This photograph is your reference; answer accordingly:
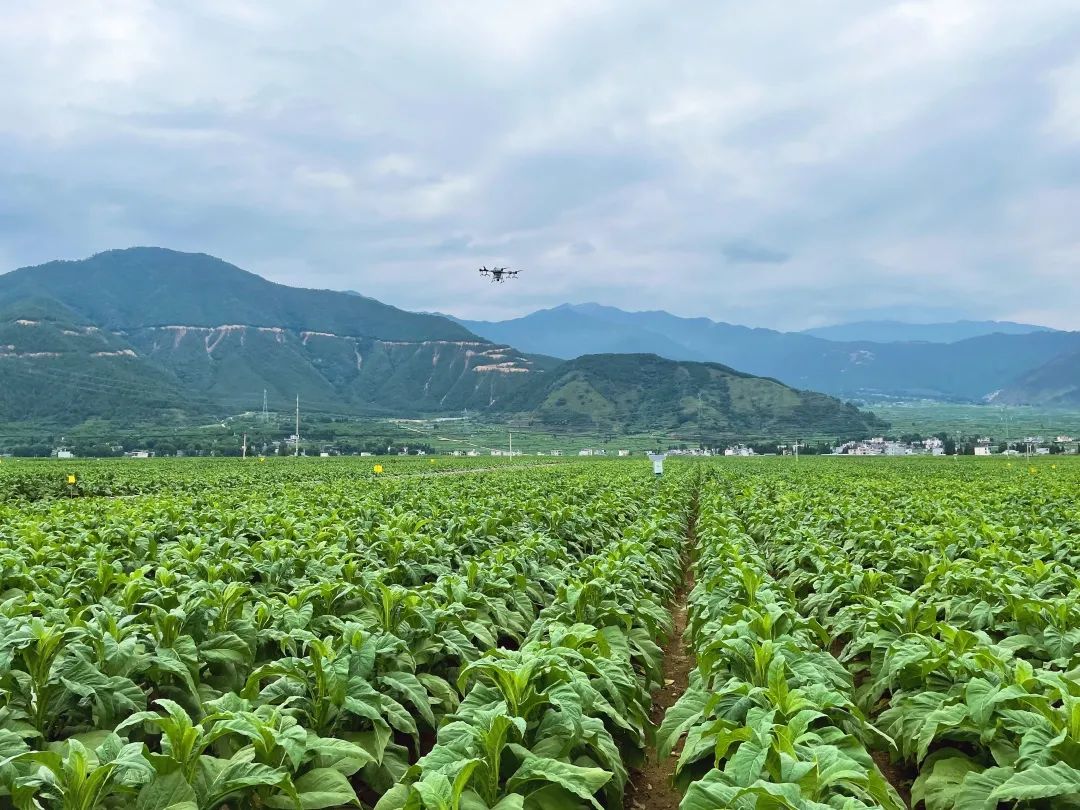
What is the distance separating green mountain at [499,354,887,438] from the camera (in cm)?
16488

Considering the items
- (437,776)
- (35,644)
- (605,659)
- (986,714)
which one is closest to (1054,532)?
(986,714)

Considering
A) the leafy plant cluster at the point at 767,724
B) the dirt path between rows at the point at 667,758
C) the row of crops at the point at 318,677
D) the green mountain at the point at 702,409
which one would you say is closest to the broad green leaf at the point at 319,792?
the row of crops at the point at 318,677

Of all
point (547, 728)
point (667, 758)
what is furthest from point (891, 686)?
point (547, 728)

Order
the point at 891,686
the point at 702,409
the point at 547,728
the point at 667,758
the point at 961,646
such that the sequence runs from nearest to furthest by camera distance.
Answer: the point at 547,728 → the point at 961,646 → the point at 891,686 → the point at 667,758 → the point at 702,409

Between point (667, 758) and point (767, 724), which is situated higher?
point (767, 724)

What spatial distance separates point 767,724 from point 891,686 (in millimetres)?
2251

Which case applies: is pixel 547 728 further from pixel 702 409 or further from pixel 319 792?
pixel 702 409

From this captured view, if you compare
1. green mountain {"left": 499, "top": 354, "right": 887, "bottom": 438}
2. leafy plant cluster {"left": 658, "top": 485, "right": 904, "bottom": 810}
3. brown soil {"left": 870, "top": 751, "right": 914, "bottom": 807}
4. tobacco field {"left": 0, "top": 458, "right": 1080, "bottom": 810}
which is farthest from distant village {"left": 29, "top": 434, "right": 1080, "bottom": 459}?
leafy plant cluster {"left": 658, "top": 485, "right": 904, "bottom": 810}

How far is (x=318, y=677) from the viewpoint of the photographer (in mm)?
4168

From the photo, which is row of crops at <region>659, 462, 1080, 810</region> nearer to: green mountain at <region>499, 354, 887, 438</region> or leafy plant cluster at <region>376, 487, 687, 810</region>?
leafy plant cluster at <region>376, 487, 687, 810</region>

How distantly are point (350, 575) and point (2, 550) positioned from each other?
409cm

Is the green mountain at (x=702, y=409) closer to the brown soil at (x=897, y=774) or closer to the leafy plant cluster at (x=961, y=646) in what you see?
the leafy plant cluster at (x=961, y=646)

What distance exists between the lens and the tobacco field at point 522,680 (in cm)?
318

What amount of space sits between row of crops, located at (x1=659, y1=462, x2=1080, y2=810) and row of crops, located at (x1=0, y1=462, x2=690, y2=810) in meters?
0.66
